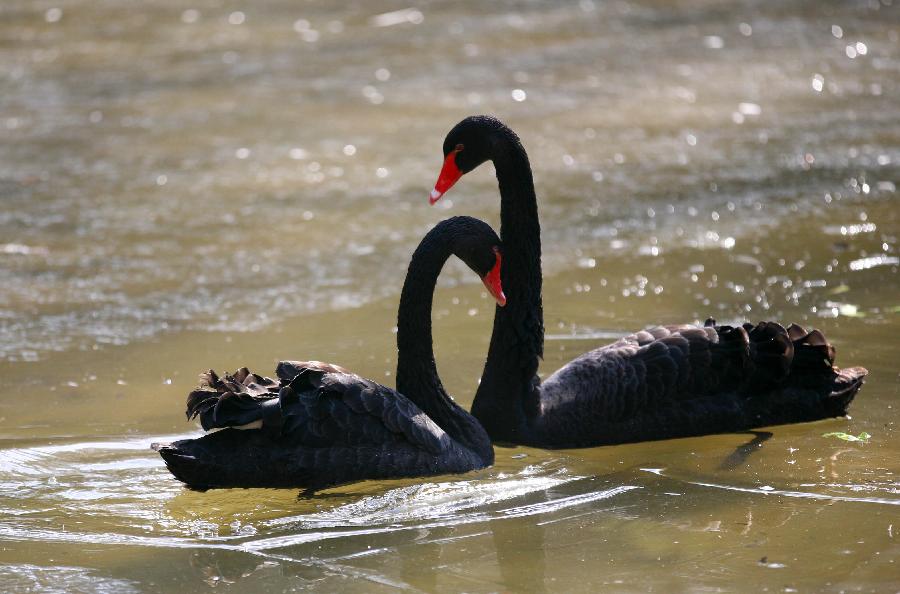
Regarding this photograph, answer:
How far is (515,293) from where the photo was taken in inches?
221

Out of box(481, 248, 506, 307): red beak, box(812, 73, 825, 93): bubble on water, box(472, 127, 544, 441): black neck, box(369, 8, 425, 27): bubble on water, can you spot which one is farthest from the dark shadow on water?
box(369, 8, 425, 27): bubble on water

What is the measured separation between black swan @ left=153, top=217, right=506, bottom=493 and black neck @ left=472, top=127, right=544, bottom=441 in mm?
337

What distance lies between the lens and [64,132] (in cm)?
1072

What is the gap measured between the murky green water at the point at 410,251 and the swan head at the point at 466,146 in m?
0.96

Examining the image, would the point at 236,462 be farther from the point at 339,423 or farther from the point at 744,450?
the point at 744,450

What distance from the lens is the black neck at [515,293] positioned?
5.53 m

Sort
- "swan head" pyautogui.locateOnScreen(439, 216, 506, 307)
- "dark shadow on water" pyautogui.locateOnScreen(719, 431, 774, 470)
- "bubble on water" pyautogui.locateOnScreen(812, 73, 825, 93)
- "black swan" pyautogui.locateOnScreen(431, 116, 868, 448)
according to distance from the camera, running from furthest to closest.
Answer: "bubble on water" pyautogui.locateOnScreen(812, 73, 825, 93), "black swan" pyautogui.locateOnScreen(431, 116, 868, 448), "swan head" pyautogui.locateOnScreen(439, 216, 506, 307), "dark shadow on water" pyautogui.locateOnScreen(719, 431, 774, 470)

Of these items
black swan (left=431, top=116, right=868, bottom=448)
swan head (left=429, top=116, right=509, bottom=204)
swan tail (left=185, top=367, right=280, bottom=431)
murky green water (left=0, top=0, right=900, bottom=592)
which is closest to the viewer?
murky green water (left=0, top=0, right=900, bottom=592)

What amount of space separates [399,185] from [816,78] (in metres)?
4.55

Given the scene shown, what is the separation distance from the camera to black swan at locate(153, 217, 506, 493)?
4.71 metres

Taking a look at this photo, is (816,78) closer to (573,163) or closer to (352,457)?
(573,163)

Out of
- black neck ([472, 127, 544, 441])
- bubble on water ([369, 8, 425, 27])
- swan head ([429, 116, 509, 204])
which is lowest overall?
black neck ([472, 127, 544, 441])

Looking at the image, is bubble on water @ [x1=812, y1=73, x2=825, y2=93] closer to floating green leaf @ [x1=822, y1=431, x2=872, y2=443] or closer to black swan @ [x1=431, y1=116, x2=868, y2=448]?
black swan @ [x1=431, y1=116, x2=868, y2=448]

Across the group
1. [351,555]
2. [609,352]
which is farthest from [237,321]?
[351,555]
